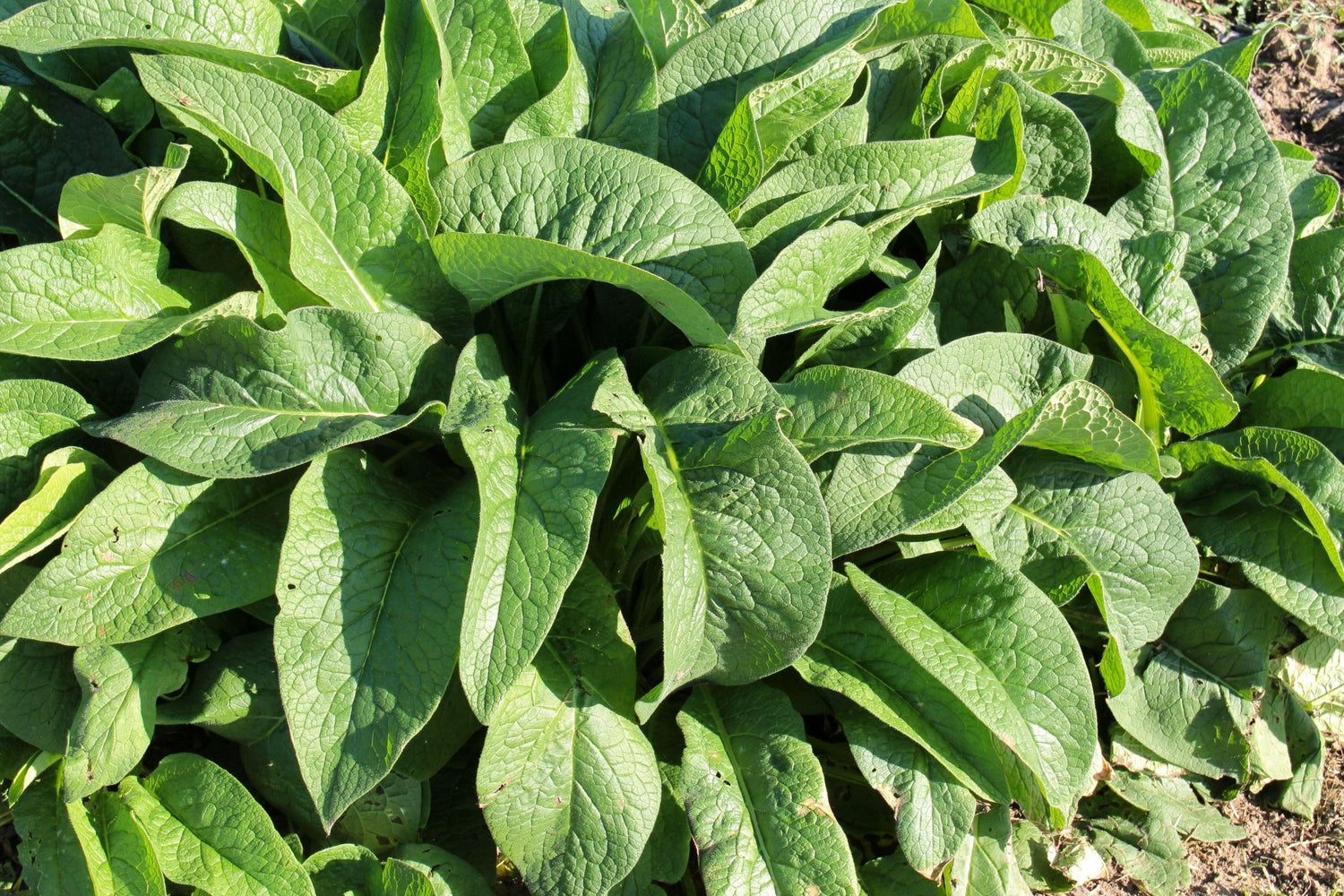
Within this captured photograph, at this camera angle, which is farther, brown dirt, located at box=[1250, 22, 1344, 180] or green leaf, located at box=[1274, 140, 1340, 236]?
brown dirt, located at box=[1250, 22, 1344, 180]

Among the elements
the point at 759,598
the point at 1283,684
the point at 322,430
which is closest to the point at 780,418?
the point at 759,598

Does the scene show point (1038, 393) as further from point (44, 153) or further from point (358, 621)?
point (44, 153)

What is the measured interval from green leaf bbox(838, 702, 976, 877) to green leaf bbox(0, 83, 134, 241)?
2.26 metres

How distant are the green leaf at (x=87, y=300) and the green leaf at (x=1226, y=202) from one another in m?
2.54

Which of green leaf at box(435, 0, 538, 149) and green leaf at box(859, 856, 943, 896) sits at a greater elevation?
green leaf at box(435, 0, 538, 149)

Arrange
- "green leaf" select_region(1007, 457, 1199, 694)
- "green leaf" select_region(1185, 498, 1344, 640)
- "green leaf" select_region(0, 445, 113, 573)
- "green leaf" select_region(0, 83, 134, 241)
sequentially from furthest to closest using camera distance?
"green leaf" select_region(1185, 498, 1344, 640) < "green leaf" select_region(0, 83, 134, 241) < "green leaf" select_region(1007, 457, 1199, 694) < "green leaf" select_region(0, 445, 113, 573)

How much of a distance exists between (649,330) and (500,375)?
1.71 feet

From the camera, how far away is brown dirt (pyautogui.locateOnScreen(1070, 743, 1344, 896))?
3029mm

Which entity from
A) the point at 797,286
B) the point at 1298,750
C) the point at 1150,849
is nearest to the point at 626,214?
the point at 797,286

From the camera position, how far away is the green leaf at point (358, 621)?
200 centimetres

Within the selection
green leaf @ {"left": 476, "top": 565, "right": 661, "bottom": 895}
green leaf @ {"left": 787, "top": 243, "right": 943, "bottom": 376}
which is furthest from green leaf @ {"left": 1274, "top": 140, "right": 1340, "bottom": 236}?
green leaf @ {"left": 476, "top": 565, "right": 661, "bottom": 895}

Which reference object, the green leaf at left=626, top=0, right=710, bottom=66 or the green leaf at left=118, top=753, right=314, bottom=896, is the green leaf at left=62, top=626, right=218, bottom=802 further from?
the green leaf at left=626, top=0, right=710, bottom=66

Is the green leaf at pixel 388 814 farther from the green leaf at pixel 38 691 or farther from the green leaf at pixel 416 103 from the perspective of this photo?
the green leaf at pixel 416 103

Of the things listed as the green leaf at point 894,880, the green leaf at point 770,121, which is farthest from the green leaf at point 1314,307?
the green leaf at point 894,880
